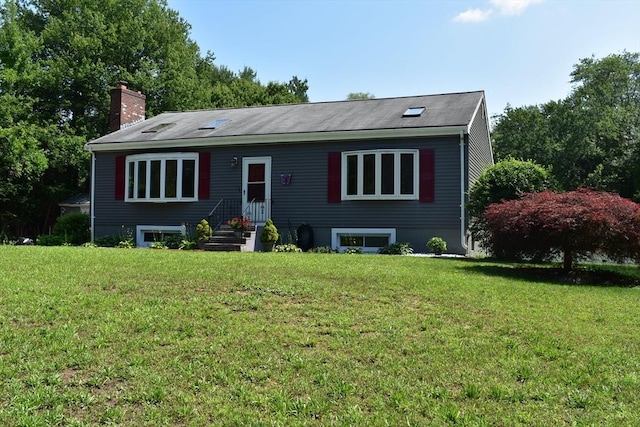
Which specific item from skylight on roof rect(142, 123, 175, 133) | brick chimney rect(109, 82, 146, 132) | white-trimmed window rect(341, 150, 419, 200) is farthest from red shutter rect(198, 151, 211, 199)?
brick chimney rect(109, 82, 146, 132)

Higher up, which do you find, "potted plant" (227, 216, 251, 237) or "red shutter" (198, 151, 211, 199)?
"red shutter" (198, 151, 211, 199)

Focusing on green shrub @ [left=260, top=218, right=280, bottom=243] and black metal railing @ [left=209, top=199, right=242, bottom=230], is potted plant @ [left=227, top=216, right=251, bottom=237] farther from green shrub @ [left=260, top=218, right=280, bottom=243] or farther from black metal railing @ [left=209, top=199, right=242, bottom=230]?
black metal railing @ [left=209, top=199, right=242, bottom=230]

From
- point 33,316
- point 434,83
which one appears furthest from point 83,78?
point 33,316

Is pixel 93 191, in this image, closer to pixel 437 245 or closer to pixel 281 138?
pixel 281 138

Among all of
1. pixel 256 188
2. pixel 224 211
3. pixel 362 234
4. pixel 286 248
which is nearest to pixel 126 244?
pixel 224 211

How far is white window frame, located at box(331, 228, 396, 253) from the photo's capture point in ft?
50.2

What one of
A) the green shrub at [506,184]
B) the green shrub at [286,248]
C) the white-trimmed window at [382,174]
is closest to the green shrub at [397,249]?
the white-trimmed window at [382,174]

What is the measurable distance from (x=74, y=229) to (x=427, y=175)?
13.4 metres

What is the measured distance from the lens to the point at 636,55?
3688cm

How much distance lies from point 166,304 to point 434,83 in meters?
22.0

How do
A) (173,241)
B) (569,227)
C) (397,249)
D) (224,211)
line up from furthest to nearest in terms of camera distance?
(224,211), (173,241), (397,249), (569,227)

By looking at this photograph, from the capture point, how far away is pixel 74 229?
1933cm

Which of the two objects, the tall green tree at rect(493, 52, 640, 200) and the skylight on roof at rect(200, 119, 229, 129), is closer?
the skylight on roof at rect(200, 119, 229, 129)

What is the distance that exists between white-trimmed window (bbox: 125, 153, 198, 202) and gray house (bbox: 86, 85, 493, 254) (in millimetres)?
35
